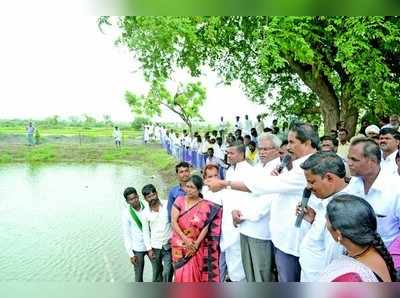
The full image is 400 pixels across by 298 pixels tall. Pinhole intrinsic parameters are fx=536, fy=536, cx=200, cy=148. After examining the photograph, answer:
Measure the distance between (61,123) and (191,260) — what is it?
1713 cm

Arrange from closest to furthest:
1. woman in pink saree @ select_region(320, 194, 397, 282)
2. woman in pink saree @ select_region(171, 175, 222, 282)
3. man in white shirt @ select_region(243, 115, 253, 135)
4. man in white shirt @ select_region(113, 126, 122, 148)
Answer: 1. woman in pink saree @ select_region(320, 194, 397, 282)
2. woman in pink saree @ select_region(171, 175, 222, 282)
3. man in white shirt @ select_region(243, 115, 253, 135)
4. man in white shirt @ select_region(113, 126, 122, 148)

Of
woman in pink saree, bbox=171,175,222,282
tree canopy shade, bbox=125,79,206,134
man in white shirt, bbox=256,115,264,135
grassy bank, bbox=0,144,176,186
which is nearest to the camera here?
woman in pink saree, bbox=171,175,222,282

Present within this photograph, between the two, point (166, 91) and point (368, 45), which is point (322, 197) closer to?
point (368, 45)

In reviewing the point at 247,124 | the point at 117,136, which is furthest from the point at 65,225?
the point at 117,136

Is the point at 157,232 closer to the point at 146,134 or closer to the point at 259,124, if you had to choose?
the point at 259,124

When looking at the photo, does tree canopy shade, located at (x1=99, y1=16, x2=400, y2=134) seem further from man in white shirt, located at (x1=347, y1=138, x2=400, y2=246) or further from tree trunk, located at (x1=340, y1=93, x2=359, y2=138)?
man in white shirt, located at (x1=347, y1=138, x2=400, y2=246)

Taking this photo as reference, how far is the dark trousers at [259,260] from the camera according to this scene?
9.80ft

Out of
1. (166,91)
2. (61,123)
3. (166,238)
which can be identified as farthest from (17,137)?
(166,238)

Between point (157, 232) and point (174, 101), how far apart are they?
9.89 metres

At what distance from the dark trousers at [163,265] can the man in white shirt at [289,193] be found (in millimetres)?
1166

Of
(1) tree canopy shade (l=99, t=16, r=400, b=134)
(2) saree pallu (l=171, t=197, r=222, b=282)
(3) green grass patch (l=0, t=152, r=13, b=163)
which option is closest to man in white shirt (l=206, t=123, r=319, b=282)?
(2) saree pallu (l=171, t=197, r=222, b=282)

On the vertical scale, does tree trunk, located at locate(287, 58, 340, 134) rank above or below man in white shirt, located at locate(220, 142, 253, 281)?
above

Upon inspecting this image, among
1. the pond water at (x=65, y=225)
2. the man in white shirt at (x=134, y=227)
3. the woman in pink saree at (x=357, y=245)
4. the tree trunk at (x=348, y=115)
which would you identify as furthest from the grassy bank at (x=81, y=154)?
the woman in pink saree at (x=357, y=245)

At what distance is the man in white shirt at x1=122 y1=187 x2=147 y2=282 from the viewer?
12.4ft
